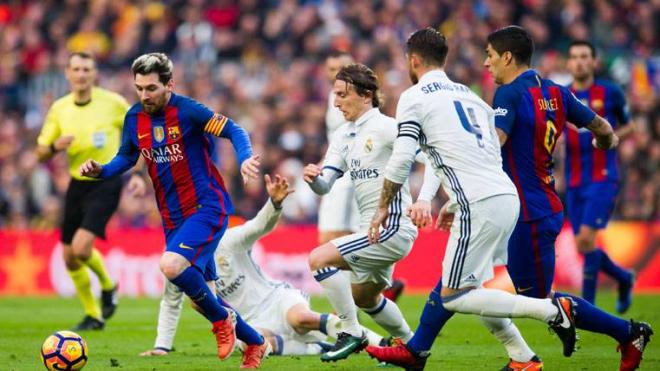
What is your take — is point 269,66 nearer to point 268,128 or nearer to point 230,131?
point 268,128

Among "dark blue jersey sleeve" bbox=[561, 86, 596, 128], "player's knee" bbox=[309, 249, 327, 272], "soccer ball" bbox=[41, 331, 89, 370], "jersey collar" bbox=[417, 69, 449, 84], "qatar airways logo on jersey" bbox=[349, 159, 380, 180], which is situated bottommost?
"soccer ball" bbox=[41, 331, 89, 370]

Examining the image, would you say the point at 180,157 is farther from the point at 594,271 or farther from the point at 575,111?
the point at 594,271

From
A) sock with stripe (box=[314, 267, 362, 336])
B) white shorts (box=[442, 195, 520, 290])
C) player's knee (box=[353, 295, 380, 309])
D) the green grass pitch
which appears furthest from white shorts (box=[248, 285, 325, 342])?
white shorts (box=[442, 195, 520, 290])

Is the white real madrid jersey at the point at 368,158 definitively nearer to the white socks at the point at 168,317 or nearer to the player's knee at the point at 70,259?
the white socks at the point at 168,317

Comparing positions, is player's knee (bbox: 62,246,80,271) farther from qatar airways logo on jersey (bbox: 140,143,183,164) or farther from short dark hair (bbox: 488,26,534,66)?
short dark hair (bbox: 488,26,534,66)

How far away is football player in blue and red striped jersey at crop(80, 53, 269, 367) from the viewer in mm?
8945

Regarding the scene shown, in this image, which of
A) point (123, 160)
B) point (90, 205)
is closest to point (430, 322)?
point (123, 160)

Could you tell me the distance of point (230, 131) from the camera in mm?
8945

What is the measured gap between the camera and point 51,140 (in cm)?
1295

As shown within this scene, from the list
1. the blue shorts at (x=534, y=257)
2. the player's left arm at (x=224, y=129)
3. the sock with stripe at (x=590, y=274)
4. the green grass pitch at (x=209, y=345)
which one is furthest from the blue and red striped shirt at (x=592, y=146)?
the player's left arm at (x=224, y=129)

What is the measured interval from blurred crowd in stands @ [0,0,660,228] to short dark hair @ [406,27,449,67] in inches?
455

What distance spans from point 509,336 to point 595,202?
5185mm

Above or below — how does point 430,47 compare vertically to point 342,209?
above

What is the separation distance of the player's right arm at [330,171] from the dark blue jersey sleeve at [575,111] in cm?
186
